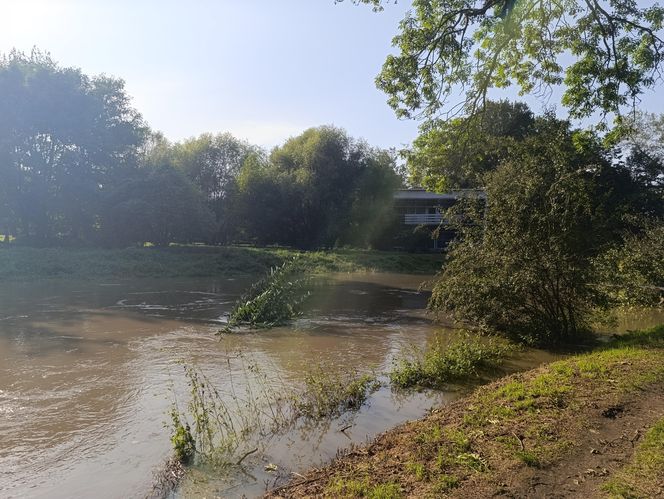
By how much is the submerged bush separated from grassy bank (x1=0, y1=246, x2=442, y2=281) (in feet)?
78.1

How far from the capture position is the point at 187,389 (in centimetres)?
954

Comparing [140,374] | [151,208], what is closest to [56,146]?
[151,208]

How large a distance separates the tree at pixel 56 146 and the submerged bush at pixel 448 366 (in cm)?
3403

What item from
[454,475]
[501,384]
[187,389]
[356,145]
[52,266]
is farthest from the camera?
[356,145]

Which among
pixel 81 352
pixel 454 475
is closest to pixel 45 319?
pixel 81 352

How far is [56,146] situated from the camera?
3872 cm

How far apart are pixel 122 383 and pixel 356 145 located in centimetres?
4318

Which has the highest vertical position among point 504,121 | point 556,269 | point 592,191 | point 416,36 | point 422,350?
point 504,121

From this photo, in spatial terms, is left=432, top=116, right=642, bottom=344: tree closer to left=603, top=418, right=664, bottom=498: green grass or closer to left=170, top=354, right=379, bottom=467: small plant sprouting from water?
left=170, top=354, right=379, bottom=467: small plant sprouting from water

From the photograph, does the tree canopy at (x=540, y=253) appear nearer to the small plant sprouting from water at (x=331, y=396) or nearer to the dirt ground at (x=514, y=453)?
the small plant sprouting from water at (x=331, y=396)

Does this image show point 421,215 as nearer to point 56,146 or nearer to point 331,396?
point 56,146

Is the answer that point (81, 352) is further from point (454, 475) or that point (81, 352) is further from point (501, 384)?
point (454, 475)

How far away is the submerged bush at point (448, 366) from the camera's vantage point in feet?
32.3

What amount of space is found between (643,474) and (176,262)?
3354 cm
